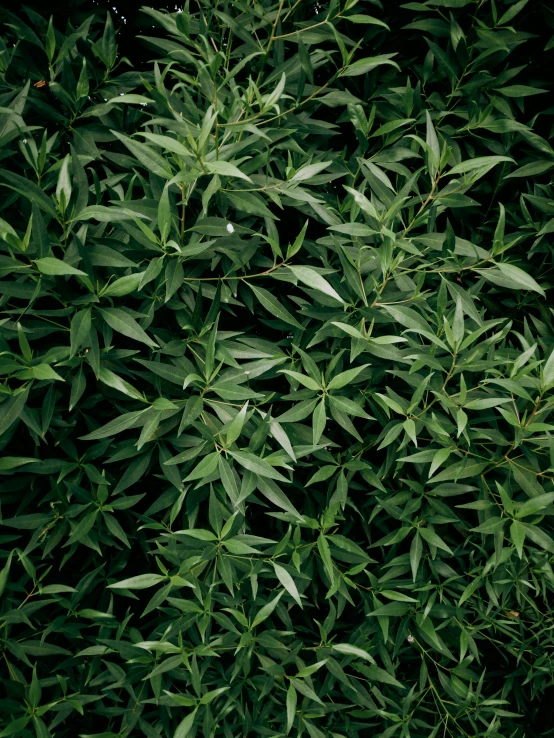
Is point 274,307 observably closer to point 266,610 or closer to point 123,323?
point 123,323

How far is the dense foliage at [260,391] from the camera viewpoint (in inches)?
Result: 44.9

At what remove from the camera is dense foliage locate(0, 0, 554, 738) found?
1.14 m

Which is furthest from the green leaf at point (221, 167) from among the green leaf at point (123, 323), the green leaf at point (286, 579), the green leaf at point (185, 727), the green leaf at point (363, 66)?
the green leaf at point (185, 727)

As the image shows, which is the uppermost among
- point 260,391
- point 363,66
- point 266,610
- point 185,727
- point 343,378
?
point 363,66

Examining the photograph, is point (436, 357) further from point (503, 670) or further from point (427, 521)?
point (503, 670)

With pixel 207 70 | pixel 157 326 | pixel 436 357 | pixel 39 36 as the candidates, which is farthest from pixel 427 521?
pixel 39 36

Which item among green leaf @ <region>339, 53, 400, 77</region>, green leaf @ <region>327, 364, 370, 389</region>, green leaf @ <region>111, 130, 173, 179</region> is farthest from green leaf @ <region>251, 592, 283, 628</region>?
green leaf @ <region>339, 53, 400, 77</region>

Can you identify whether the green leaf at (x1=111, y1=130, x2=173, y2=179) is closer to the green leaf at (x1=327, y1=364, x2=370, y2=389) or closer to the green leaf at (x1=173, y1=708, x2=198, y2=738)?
the green leaf at (x1=327, y1=364, x2=370, y2=389)

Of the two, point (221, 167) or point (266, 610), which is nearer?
point (221, 167)

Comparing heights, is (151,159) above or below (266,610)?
above

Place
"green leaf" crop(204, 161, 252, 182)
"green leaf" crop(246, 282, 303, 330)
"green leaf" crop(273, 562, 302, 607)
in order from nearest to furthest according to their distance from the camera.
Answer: "green leaf" crop(204, 161, 252, 182)
"green leaf" crop(273, 562, 302, 607)
"green leaf" crop(246, 282, 303, 330)

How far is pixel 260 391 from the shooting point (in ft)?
4.32

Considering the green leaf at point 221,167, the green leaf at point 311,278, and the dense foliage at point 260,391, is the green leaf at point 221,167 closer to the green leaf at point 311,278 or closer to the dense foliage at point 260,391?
the dense foliage at point 260,391

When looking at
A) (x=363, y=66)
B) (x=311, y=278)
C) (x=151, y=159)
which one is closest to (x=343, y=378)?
(x=311, y=278)
